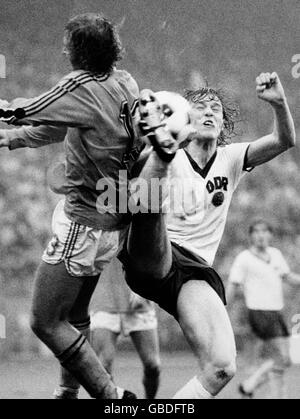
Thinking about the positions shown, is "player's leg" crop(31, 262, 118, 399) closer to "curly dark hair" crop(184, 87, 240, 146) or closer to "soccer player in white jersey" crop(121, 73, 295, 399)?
"soccer player in white jersey" crop(121, 73, 295, 399)

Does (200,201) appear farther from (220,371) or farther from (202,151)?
(220,371)

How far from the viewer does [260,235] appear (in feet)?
17.6

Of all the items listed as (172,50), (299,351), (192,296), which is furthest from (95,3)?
(299,351)

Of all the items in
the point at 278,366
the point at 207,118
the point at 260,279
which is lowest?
the point at 278,366

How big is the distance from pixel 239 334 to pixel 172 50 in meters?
2.41

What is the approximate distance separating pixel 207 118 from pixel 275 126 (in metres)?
0.28

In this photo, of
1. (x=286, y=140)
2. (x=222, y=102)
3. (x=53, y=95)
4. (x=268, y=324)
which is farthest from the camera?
(x=268, y=324)

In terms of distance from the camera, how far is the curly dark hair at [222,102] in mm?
3441

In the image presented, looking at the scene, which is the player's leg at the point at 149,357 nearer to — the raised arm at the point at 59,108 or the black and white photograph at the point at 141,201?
the black and white photograph at the point at 141,201

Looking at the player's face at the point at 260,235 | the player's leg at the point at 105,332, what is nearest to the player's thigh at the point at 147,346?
the player's leg at the point at 105,332

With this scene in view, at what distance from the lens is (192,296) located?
9.95 ft

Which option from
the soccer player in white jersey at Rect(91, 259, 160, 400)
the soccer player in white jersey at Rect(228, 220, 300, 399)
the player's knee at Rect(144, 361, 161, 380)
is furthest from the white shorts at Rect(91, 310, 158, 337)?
the soccer player in white jersey at Rect(228, 220, 300, 399)

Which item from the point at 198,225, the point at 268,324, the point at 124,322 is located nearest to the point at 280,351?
the point at 268,324
